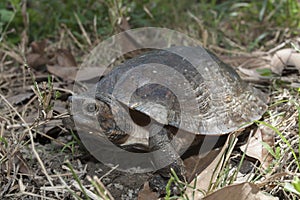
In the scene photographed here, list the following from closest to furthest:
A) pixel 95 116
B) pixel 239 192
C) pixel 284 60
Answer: pixel 239 192, pixel 95 116, pixel 284 60

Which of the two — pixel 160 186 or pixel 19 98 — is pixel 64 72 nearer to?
pixel 19 98

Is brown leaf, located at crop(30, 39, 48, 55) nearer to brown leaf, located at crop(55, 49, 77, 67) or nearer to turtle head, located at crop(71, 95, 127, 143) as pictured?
brown leaf, located at crop(55, 49, 77, 67)

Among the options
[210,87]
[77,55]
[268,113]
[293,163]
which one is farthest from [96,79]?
[293,163]

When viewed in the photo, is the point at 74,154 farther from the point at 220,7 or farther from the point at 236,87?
the point at 220,7

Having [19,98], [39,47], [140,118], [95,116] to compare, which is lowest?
[19,98]

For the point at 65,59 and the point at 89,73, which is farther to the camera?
the point at 65,59

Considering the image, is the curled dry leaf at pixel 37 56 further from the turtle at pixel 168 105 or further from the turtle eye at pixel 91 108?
the turtle eye at pixel 91 108

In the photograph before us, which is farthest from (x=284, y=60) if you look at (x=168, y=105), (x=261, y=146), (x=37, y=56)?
(x=37, y=56)
